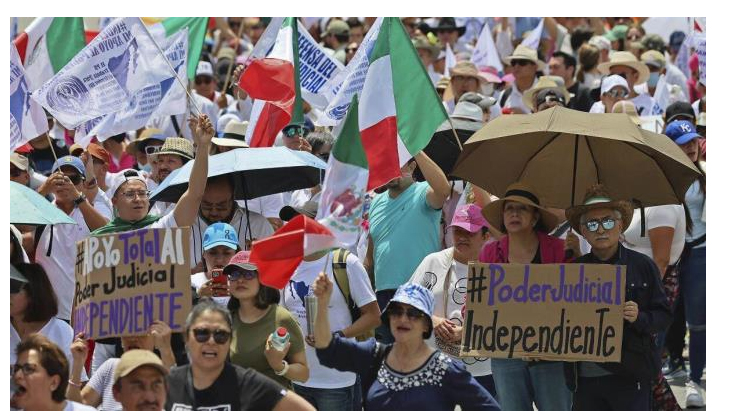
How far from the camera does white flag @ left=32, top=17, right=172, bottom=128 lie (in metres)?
10.0

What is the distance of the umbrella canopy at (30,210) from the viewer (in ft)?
27.3

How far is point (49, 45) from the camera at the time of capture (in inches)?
447

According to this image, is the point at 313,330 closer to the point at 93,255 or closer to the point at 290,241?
the point at 290,241

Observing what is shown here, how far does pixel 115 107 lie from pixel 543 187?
327 centimetres

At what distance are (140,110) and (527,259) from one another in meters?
3.77

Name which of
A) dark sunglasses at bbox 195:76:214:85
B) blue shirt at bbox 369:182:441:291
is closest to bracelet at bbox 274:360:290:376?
blue shirt at bbox 369:182:441:291

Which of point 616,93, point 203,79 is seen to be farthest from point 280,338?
point 203,79

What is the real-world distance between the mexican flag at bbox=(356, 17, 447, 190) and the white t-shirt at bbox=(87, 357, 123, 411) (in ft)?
5.35

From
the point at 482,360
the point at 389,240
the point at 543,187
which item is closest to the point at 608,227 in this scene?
the point at 543,187

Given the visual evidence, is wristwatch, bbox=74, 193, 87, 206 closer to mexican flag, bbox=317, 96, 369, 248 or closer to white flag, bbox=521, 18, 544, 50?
mexican flag, bbox=317, 96, 369, 248

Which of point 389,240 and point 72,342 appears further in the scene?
point 389,240

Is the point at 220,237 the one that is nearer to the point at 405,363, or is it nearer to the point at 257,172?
the point at 257,172

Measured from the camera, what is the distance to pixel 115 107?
10.2 m

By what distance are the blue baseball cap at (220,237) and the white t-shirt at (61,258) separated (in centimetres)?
120
